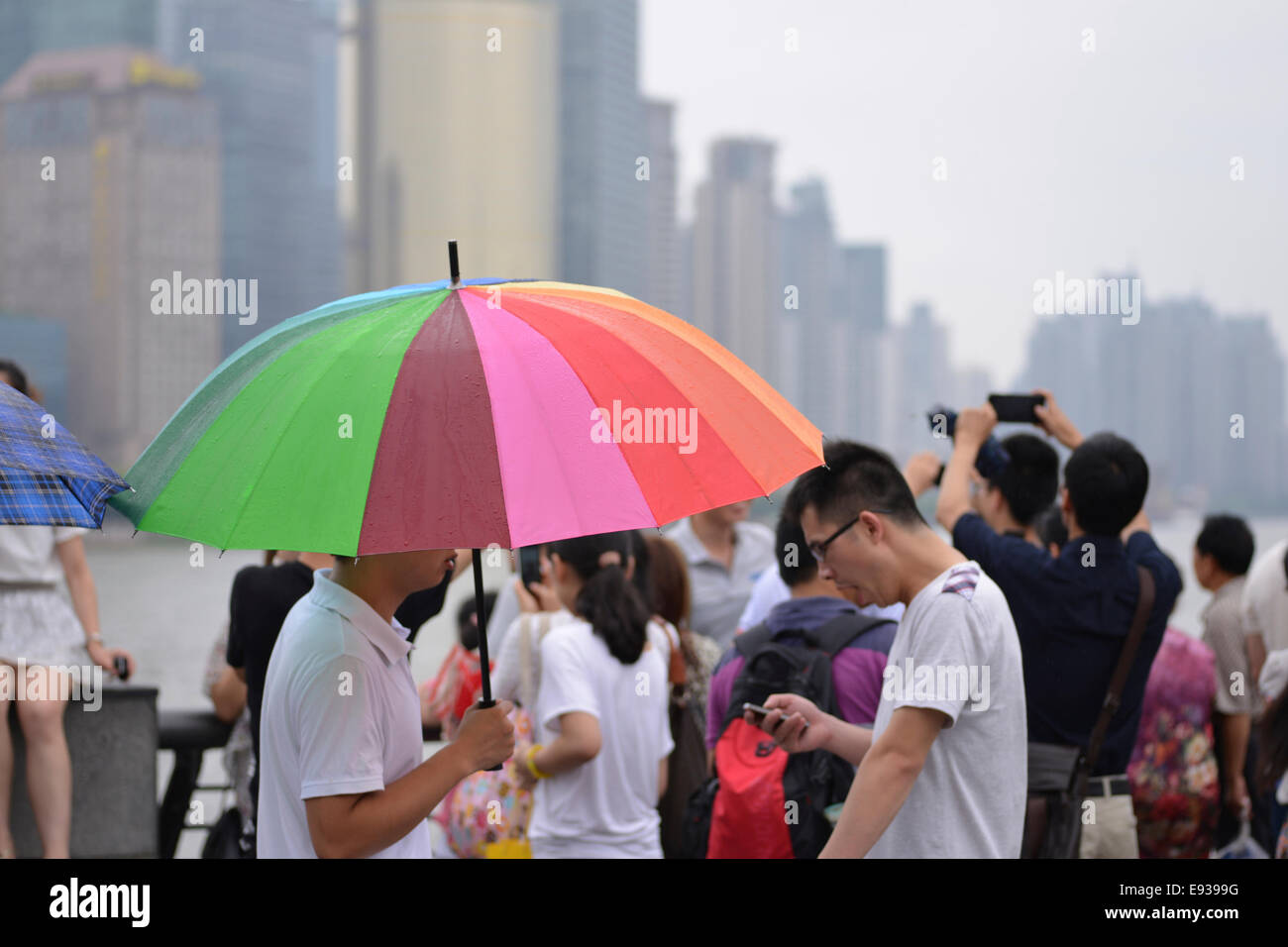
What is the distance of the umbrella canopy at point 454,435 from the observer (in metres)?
1.92

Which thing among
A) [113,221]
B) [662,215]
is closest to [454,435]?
[113,221]

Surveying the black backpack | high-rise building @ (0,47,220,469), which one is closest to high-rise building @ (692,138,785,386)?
high-rise building @ (0,47,220,469)

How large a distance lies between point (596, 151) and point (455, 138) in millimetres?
9055

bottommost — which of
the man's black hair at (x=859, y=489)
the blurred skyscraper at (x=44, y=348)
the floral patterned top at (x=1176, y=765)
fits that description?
the floral patterned top at (x=1176, y=765)

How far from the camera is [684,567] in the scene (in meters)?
4.64

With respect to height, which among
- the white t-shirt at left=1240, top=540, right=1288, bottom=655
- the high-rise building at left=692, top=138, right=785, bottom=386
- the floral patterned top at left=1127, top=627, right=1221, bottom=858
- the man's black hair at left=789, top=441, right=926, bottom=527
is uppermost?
the high-rise building at left=692, top=138, right=785, bottom=386

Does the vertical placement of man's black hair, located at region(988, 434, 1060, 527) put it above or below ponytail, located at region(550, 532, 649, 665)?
above

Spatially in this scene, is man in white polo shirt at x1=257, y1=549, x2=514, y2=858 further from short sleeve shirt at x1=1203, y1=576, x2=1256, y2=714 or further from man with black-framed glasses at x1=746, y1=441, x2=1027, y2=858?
short sleeve shirt at x1=1203, y1=576, x2=1256, y2=714

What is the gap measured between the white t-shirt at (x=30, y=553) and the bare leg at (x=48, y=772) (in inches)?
16.6

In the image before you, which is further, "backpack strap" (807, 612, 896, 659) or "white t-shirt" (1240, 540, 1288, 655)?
"white t-shirt" (1240, 540, 1288, 655)

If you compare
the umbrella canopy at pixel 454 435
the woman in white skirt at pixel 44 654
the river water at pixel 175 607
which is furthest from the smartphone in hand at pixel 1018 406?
the river water at pixel 175 607

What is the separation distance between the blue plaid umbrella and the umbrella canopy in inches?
2.3

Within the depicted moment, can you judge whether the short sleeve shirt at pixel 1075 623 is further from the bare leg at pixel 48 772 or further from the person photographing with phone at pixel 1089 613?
the bare leg at pixel 48 772

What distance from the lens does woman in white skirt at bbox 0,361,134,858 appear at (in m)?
4.38
